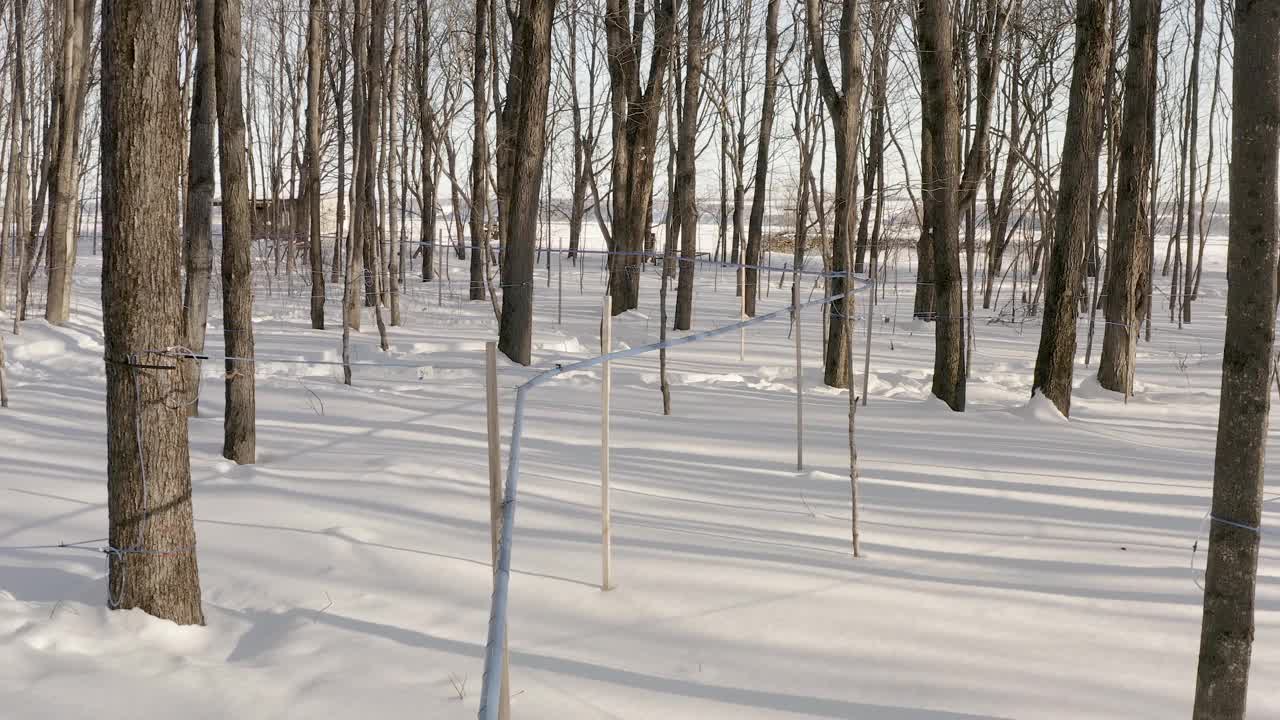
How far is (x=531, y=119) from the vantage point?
43.1 feet

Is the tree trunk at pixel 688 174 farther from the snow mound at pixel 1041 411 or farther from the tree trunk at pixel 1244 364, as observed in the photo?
the tree trunk at pixel 1244 364

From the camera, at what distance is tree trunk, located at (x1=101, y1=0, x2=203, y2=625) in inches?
162

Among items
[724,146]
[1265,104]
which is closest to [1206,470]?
[1265,104]

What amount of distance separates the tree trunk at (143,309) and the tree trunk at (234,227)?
9.72ft

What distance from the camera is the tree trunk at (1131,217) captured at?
39.1 feet

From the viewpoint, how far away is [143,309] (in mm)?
4207

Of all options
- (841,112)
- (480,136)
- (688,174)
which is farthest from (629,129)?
(841,112)

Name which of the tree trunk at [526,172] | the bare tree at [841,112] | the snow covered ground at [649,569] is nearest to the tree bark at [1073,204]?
the snow covered ground at [649,569]

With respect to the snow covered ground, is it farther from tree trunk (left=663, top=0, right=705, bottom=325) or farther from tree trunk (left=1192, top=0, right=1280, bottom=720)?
tree trunk (left=663, top=0, right=705, bottom=325)

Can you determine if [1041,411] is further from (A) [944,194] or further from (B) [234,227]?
(B) [234,227]

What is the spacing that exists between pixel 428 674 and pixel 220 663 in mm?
843

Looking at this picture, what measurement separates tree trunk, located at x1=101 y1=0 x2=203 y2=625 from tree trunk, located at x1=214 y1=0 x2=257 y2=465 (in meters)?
2.96

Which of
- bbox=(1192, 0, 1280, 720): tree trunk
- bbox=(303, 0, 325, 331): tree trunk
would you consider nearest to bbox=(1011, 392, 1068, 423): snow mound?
bbox=(1192, 0, 1280, 720): tree trunk

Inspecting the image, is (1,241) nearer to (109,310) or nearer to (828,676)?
(109,310)
